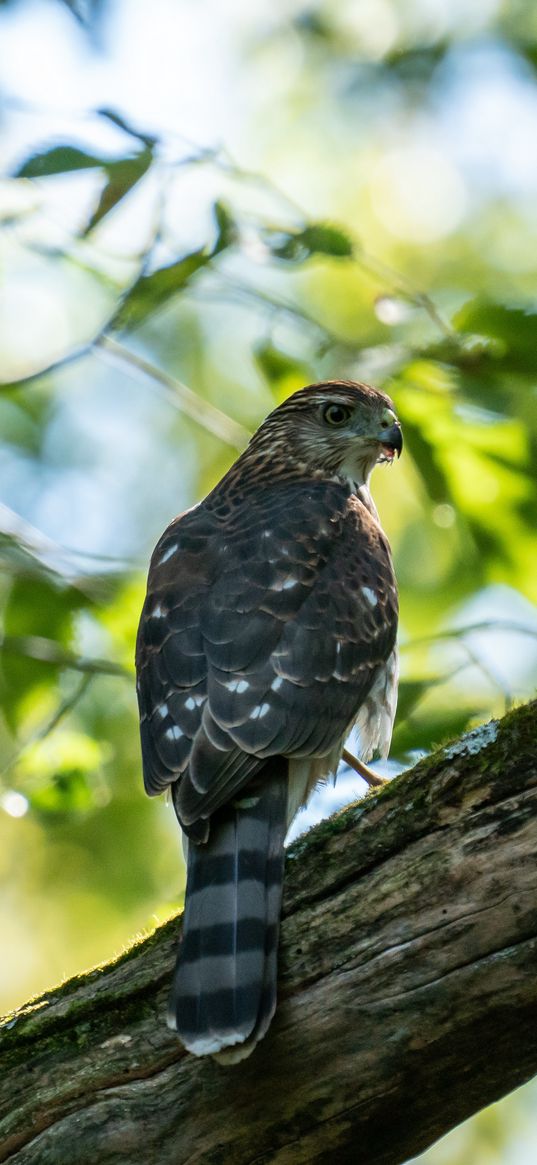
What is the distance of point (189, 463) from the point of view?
36.1 ft

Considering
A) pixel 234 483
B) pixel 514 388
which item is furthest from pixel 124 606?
pixel 514 388

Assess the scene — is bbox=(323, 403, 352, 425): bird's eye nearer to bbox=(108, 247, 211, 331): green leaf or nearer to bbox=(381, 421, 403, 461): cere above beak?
bbox=(381, 421, 403, 461): cere above beak

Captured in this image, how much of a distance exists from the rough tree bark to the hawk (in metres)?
0.13

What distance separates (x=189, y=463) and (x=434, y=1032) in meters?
8.21

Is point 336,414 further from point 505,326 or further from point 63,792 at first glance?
point 63,792

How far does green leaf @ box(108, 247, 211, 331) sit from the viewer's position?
4.34m

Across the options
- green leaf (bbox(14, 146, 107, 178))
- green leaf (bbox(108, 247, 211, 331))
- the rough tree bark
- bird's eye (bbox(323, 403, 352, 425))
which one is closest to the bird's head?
bird's eye (bbox(323, 403, 352, 425))

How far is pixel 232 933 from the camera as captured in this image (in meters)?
3.34

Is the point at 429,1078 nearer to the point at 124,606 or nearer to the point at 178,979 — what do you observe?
the point at 178,979

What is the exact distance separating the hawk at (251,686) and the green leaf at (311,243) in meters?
0.89

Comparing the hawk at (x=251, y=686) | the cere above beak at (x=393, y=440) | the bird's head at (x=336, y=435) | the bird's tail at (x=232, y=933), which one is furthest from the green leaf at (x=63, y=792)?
the cere above beak at (x=393, y=440)

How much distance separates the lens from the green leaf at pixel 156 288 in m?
4.34

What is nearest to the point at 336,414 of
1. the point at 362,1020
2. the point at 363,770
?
the point at 363,770

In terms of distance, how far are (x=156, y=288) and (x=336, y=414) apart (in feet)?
4.80
